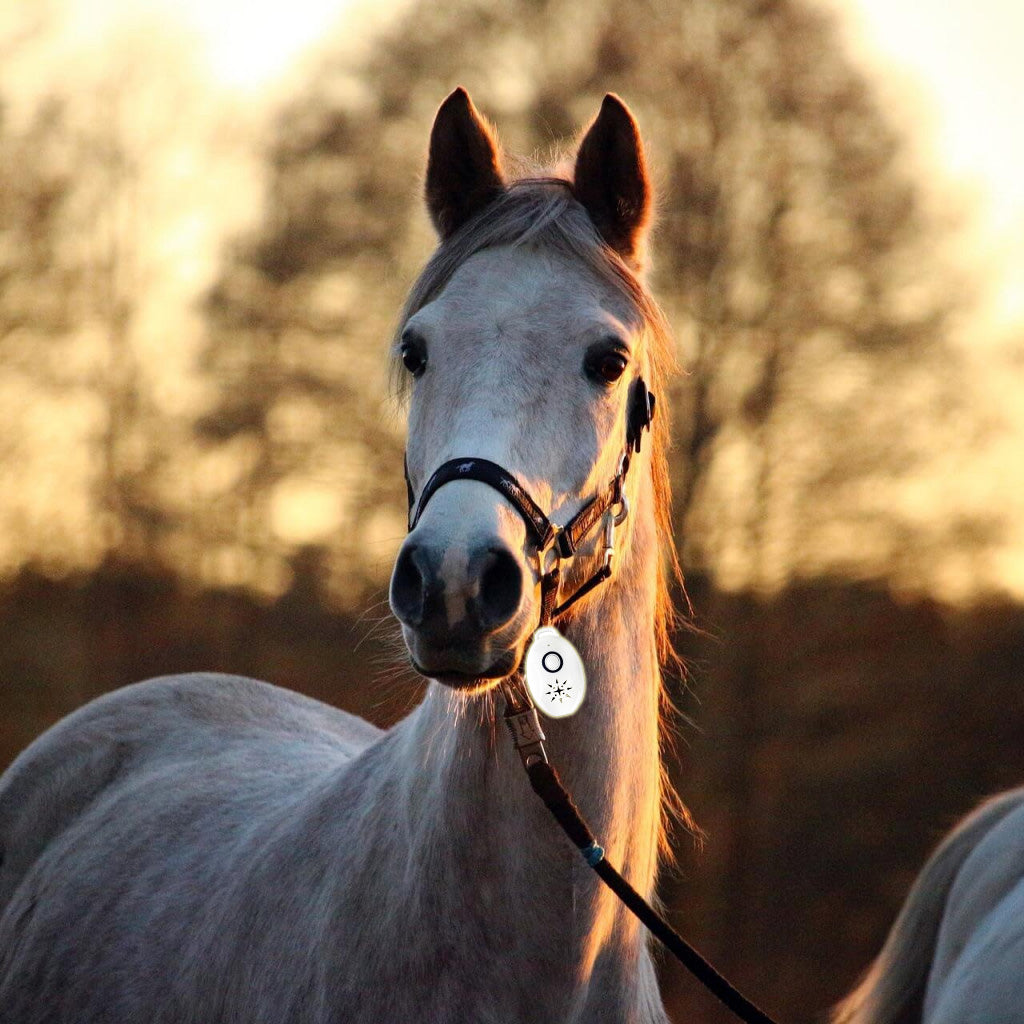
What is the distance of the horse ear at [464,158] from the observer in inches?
128

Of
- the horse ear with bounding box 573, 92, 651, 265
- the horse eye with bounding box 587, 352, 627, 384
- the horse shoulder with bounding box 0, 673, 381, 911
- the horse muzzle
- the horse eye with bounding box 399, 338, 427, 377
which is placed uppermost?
the horse ear with bounding box 573, 92, 651, 265

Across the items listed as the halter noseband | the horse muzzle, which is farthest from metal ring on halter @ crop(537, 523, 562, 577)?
the horse muzzle

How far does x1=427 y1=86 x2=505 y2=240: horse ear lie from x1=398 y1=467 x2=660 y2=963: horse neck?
2.88ft

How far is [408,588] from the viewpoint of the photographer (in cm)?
243

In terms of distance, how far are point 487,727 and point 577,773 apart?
0.23m

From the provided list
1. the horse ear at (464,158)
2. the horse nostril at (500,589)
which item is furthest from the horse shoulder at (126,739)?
the horse nostril at (500,589)

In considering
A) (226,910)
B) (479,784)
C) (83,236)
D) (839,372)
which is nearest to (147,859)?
(226,910)

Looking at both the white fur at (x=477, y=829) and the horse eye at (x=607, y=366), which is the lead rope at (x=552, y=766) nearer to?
the white fur at (x=477, y=829)

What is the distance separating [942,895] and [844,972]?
7.46 metres

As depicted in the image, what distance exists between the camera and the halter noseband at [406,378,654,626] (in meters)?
2.56

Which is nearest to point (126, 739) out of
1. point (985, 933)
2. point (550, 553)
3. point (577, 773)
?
point (577, 773)

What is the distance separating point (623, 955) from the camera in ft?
9.78

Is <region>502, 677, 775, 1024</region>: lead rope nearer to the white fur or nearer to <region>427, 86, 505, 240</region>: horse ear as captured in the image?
the white fur

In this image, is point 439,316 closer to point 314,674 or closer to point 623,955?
point 623,955
